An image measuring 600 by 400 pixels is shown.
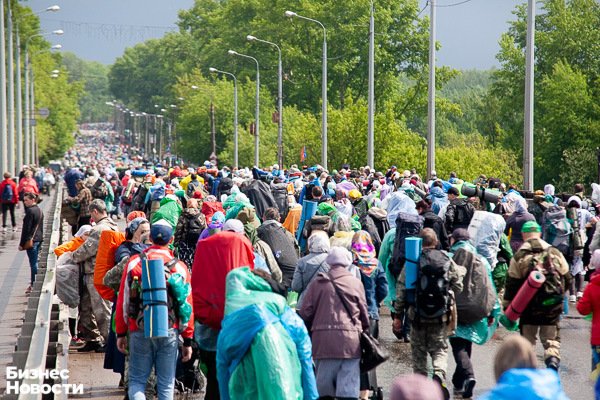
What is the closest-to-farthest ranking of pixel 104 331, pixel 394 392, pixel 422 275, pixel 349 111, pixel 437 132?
pixel 394 392 < pixel 422 275 < pixel 104 331 < pixel 349 111 < pixel 437 132

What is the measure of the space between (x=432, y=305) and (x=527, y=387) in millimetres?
6380

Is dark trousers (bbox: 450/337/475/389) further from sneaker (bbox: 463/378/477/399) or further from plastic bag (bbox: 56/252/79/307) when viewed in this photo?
plastic bag (bbox: 56/252/79/307)

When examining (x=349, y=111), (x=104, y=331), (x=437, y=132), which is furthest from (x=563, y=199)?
(x=437, y=132)

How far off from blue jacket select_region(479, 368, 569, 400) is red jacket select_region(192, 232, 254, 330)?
5.35 meters

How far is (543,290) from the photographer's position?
12508mm

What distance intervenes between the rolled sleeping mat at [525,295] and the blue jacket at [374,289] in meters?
1.11

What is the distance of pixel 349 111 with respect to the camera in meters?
65.8

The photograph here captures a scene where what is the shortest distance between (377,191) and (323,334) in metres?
13.5

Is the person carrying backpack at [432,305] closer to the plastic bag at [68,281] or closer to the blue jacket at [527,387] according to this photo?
the plastic bag at [68,281]

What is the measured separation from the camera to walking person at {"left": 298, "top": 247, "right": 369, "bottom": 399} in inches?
424

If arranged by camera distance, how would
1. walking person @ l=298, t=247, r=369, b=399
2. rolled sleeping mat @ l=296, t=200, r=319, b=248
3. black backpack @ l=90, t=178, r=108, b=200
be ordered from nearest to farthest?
walking person @ l=298, t=247, r=369, b=399, rolled sleeping mat @ l=296, t=200, r=319, b=248, black backpack @ l=90, t=178, r=108, b=200

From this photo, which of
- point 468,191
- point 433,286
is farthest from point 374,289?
point 468,191

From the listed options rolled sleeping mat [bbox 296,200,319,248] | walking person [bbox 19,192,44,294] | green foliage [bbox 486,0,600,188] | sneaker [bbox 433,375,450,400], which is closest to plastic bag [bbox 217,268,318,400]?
sneaker [bbox 433,375,450,400]

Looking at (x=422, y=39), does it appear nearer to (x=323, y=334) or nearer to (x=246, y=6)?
(x=246, y=6)
